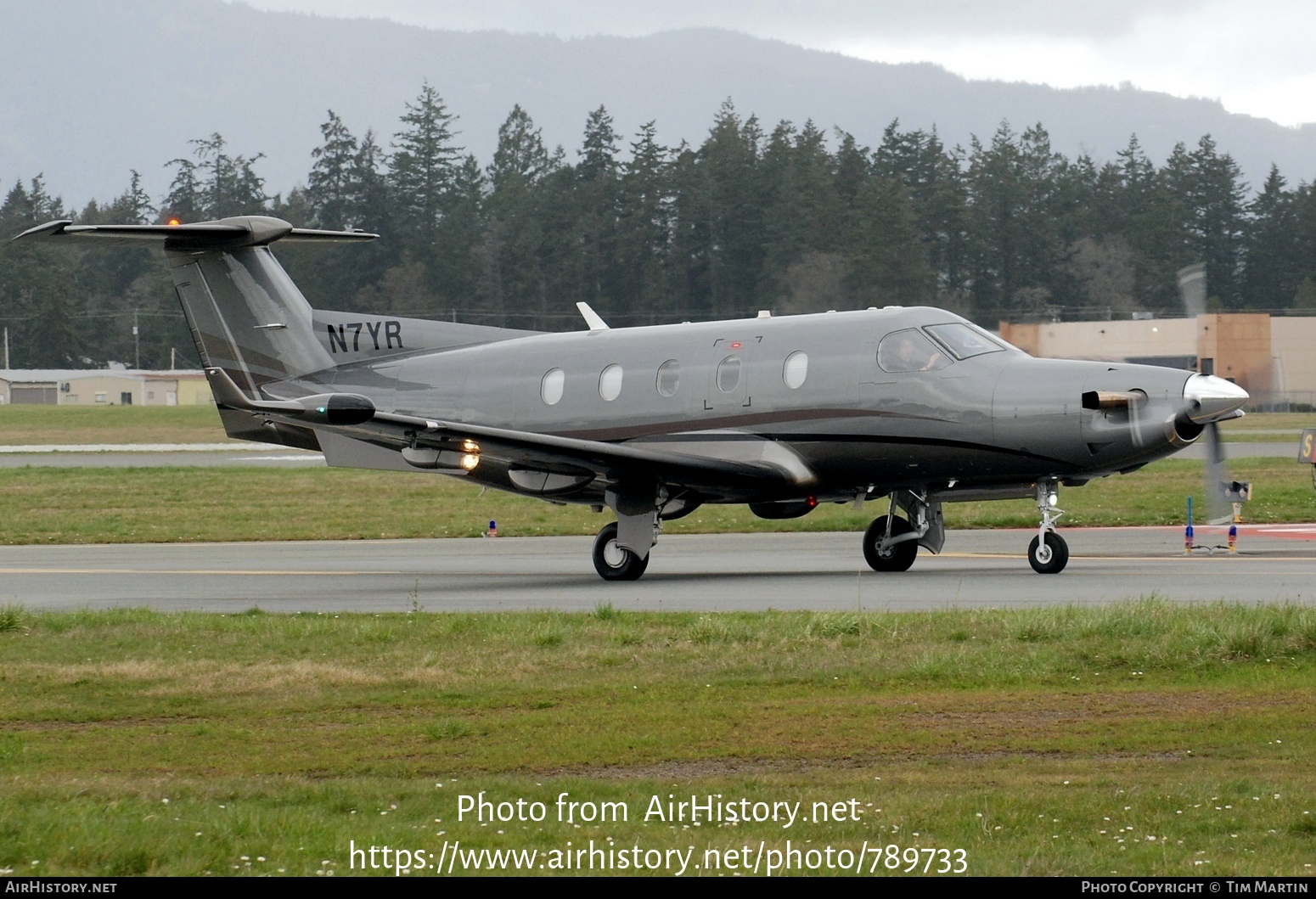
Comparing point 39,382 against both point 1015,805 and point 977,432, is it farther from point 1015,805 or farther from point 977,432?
point 1015,805

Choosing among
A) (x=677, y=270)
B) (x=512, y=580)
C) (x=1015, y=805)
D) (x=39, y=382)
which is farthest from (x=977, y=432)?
(x=39, y=382)

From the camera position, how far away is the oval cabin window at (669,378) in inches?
781

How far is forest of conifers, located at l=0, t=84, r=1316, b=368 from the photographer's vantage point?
70938 mm

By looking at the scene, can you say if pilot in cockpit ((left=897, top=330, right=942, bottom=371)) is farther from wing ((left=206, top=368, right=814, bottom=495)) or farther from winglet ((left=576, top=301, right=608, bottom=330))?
winglet ((left=576, top=301, right=608, bottom=330))

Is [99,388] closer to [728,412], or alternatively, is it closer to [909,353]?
[728,412]

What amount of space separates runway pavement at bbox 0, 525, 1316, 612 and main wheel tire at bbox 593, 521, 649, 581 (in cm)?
18

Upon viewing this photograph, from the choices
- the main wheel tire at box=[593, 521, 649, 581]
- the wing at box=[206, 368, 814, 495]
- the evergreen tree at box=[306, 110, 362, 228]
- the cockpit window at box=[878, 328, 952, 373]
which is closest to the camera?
the wing at box=[206, 368, 814, 495]

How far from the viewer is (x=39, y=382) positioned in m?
120

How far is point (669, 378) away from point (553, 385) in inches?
71.8

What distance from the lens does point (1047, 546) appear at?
18438mm

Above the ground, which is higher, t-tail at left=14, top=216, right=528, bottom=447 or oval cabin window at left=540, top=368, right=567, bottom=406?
t-tail at left=14, top=216, right=528, bottom=447

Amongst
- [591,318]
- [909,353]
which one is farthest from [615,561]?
[591,318]

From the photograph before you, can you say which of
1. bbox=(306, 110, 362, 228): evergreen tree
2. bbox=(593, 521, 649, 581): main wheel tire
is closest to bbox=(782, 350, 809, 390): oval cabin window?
bbox=(593, 521, 649, 581): main wheel tire

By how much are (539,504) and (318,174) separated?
83.3m
